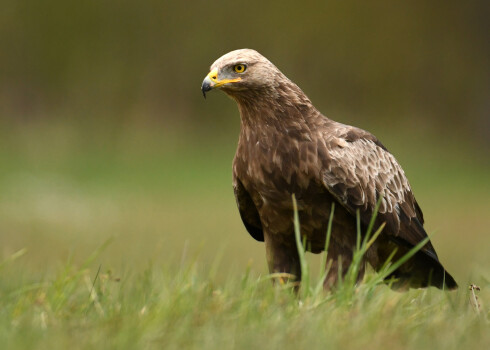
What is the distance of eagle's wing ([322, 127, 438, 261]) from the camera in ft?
15.9

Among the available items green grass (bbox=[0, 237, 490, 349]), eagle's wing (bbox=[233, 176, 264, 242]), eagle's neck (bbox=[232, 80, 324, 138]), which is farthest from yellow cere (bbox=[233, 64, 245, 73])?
green grass (bbox=[0, 237, 490, 349])

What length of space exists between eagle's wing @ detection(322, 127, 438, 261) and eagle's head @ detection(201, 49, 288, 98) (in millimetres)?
486

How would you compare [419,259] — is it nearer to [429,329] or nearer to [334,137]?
[334,137]

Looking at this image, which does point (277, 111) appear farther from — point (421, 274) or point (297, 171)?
point (421, 274)

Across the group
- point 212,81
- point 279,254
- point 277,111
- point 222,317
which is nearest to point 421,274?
point 279,254

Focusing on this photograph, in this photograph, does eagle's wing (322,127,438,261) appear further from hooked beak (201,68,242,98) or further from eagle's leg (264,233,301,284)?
hooked beak (201,68,242,98)

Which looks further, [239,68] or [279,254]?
[279,254]

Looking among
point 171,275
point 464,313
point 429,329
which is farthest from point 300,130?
point 429,329

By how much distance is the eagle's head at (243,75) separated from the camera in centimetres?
496

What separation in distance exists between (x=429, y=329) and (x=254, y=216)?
2.07 meters

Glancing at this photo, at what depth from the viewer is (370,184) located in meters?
5.09

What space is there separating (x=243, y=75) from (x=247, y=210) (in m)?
0.87

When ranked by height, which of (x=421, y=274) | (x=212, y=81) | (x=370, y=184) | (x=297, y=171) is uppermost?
(x=212, y=81)

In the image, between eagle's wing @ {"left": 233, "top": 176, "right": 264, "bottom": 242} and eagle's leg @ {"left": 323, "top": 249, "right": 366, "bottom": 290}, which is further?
eagle's wing @ {"left": 233, "top": 176, "right": 264, "bottom": 242}
